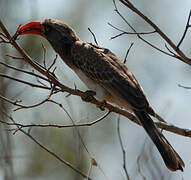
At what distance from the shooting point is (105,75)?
16.2 ft

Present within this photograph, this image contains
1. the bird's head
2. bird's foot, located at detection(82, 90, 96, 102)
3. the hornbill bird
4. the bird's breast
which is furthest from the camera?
the bird's head

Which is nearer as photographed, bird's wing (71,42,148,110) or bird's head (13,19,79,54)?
bird's wing (71,42,148,110)

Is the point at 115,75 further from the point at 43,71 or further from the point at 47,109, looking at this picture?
the point at 47,109

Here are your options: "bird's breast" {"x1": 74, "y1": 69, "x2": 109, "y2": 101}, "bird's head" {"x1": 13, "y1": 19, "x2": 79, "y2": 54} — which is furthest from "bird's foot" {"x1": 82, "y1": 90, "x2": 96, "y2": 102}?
"bird's head" {"x1": 13, "y1": 19, "x2": 79, "y2": 54}

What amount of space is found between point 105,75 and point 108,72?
0.22 ft

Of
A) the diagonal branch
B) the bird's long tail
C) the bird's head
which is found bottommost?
the bird's long tail

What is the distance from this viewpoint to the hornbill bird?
4.34 m

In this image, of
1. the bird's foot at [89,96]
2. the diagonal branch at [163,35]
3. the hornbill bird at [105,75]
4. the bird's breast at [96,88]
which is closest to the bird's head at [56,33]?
the hornbill bird at [105,75]

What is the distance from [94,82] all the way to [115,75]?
0.83 feet

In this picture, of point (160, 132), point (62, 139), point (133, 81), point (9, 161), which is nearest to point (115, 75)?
point (133, 81)

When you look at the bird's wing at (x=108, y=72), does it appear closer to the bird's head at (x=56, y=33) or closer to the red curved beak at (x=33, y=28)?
the bird's head at (x=56, y=33)

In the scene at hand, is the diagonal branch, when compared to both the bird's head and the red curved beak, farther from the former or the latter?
the bird's head

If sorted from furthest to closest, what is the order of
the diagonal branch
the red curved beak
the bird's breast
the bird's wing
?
the red curved beak
the bird's breast
the bird's wing
the diagonal branch

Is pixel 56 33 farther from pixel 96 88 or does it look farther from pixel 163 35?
pixel 163 35
